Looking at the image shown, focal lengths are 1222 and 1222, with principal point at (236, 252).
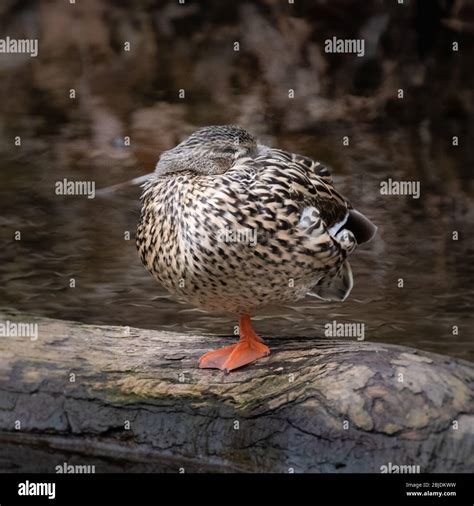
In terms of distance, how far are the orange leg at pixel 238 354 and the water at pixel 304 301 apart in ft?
5.15

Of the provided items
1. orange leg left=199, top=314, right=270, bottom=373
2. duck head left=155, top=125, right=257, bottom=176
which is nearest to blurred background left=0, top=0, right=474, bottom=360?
orange leg left=199, top=314, right=270, bottom=373

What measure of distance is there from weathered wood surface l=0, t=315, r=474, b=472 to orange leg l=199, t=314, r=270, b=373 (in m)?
0.04

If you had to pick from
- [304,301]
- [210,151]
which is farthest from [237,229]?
[304,301]

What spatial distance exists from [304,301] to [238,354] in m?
2.37

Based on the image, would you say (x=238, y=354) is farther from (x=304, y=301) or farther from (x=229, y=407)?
(x=304, y=301)

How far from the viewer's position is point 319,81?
12242 mm

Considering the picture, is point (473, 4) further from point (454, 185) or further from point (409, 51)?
point (454, 185)

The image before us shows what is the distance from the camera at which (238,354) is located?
5.41 meters

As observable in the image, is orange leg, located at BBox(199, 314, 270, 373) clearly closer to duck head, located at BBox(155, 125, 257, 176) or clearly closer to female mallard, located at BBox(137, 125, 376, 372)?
female mallard, located at BBox(137, 125, 376, 372)

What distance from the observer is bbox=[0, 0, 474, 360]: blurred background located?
7691 mm

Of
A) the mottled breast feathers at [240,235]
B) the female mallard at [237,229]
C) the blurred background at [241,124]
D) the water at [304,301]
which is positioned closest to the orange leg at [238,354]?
the female mallard at [237,229]

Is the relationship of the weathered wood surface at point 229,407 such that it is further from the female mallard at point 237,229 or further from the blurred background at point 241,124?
the blurred background at point 241,124

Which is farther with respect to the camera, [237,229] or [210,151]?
[210,151]

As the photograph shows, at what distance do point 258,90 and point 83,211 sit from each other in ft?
11.4
